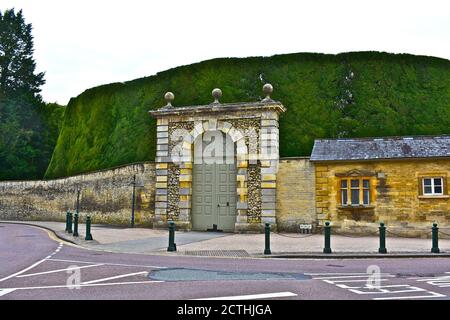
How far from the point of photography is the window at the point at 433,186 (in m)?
17.7

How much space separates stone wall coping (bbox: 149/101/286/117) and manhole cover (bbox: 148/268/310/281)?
11.8 m

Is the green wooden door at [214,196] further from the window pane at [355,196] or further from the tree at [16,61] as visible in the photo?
the tree at [16,61]

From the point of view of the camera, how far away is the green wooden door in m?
20.6

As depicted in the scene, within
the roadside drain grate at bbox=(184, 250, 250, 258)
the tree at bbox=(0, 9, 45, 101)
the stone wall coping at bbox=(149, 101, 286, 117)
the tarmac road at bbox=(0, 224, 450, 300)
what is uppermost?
the tree at bbox=(0, 9, 45, 101)

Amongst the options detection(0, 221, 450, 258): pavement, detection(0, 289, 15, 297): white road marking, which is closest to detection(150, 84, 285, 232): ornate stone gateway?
detection(0, 221, 450, 258): pavement

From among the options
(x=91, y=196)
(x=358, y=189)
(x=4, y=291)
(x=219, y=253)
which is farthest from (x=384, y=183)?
(x=91, y=196)

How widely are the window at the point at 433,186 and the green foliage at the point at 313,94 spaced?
4.65 metres

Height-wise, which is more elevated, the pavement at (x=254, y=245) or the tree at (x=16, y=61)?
the tree at (x=16, y=61)

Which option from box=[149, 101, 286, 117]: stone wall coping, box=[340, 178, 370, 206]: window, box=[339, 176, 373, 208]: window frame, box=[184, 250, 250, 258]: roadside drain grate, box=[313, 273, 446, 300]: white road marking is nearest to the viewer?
box=[313, 273, 446, 300]: white road marking

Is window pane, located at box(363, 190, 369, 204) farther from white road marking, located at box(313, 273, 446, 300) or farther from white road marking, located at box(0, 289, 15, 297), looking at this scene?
white road marking, located at box(0, 289, 15, 297)

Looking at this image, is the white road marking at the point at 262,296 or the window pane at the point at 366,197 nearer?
the white road marking at the point at 262,296

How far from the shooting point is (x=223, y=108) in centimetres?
2067

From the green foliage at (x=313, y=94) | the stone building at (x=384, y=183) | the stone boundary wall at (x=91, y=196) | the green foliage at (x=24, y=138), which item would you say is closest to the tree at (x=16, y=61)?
the green foliage at (x=24, y=138)

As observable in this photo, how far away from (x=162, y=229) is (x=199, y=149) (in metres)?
4.15
